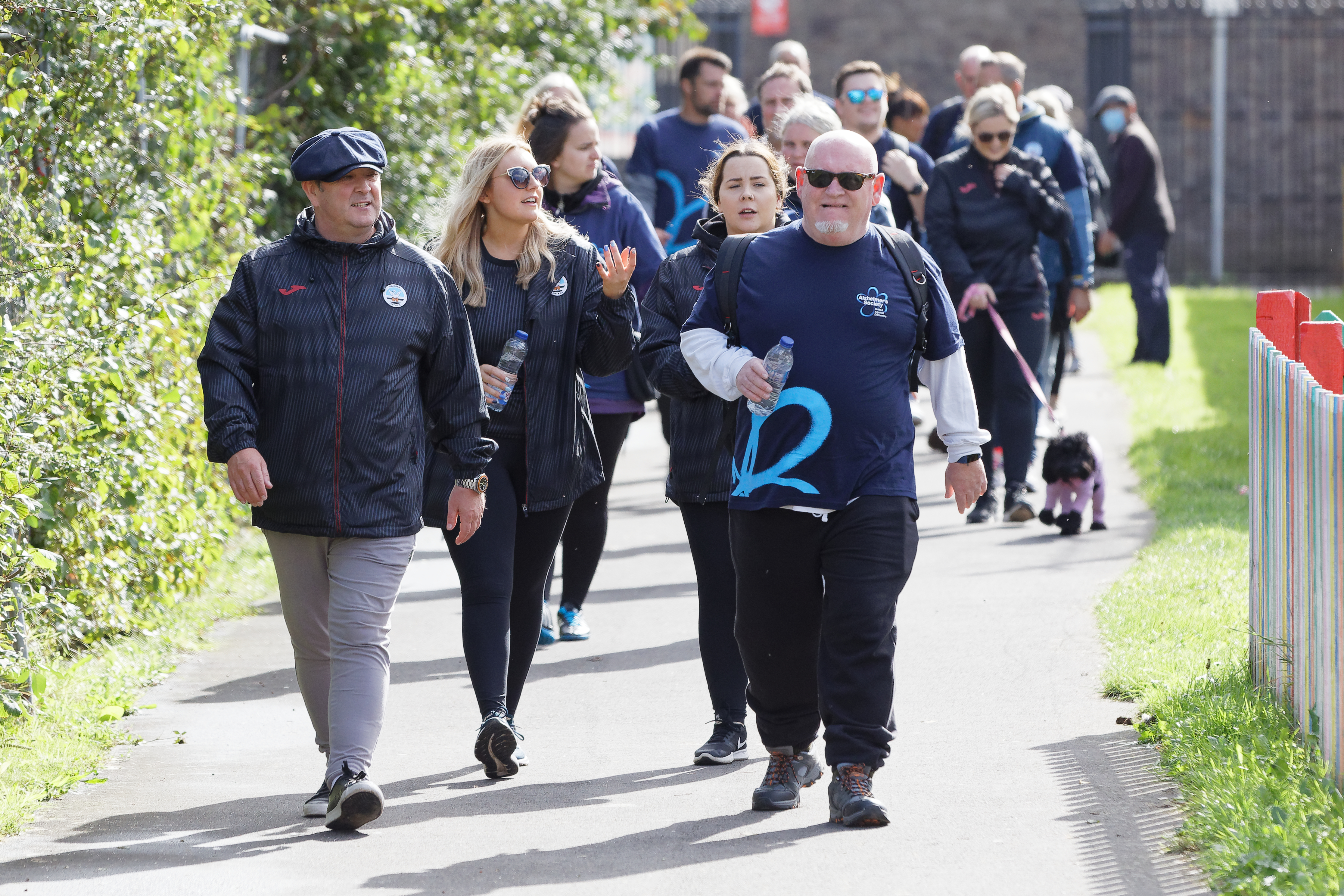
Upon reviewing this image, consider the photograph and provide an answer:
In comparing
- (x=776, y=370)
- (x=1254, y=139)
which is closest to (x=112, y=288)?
(x=776, y=370)

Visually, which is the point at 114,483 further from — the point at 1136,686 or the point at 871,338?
the point at 1136,686

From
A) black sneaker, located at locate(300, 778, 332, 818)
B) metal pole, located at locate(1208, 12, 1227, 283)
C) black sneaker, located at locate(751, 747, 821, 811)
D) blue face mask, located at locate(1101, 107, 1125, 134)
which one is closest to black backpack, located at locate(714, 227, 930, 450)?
black sneaker, located at locate(751, 747, 821, 811)

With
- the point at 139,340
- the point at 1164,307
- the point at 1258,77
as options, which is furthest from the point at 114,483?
the point at 1258,77

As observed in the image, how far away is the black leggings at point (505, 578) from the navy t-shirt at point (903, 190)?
4277mm

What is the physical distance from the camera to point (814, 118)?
6672mm

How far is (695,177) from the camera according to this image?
30.5 ft

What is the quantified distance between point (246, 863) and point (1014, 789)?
7.03ft

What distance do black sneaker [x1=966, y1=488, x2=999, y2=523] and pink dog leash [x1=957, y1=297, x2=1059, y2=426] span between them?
714 mm

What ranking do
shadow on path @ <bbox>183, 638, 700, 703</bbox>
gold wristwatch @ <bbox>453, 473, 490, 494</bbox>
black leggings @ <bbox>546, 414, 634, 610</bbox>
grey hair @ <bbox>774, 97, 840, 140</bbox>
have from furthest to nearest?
black leggings @ <bbox>546, 414, 634, 610</bbox> < shadow on path @ <bbox>183, 638, 700, 703</bbox> < grey hair @ <bbox>774, 97, 840, 140</bbox> < gold wristwatch @ <bbox>453, 473, 490, 494</bbox>

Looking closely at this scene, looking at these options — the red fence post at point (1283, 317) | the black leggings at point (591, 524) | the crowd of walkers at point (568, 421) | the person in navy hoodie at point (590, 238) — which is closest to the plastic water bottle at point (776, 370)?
the crowd of walkers at point (568, 421)

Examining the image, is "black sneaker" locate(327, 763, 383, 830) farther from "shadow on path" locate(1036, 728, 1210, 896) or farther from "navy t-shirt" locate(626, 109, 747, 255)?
"navy t-shirt" locate(626, 109, 747, 255)

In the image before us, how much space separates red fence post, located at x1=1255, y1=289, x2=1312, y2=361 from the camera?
6023 mm

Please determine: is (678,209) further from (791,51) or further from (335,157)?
(335,157)

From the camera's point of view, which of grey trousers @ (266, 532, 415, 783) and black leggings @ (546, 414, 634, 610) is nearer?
grey trousers @ (266, 532, 415, 783)
